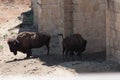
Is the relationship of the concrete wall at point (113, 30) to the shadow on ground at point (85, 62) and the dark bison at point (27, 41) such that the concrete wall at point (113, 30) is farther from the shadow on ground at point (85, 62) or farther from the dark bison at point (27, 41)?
the dark bison at point (27, 41)

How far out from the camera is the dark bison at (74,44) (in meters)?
18.4

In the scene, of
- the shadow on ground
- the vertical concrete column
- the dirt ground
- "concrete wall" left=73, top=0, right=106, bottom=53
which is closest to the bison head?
the dirt ground

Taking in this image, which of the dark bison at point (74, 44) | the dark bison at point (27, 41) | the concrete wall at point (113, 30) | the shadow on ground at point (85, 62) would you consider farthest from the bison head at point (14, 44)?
the concrete wall at point (113, 30)

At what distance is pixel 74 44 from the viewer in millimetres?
18469

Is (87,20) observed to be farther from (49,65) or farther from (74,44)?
(49,65)

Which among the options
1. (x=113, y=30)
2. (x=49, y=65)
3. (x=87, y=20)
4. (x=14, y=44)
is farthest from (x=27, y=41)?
(x=113, y=30)

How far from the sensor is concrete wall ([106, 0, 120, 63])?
1556 cm

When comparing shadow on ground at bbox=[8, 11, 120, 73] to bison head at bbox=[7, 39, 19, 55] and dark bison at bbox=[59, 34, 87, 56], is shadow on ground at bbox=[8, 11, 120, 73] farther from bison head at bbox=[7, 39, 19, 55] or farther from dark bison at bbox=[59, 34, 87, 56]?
bison head at bbox=[7, 39, 19, 55]

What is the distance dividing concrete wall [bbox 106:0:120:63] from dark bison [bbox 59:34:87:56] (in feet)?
6.95

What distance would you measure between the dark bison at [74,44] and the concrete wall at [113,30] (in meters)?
2.12

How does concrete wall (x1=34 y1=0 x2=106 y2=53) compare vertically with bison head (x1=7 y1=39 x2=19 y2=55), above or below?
above

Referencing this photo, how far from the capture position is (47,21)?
2302cm

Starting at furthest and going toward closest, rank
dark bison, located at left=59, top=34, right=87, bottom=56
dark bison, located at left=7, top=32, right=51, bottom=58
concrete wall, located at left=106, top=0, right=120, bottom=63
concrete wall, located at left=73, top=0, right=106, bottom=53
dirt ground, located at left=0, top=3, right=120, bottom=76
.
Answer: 1. dark bison, located at left=7, top=32, right=51, bottom=58
2. concrete wall, located at left=73, top=0, right=106, bottom=53
3. dark bison, located at left=59, top=34, right=87, bottom=56
4. concrete wall, located at left=106, top=0, right=120, bottom=63
5. dirt ground, located at left=0, top=3, right=120, bottom=76

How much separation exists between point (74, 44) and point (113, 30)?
291 cm
